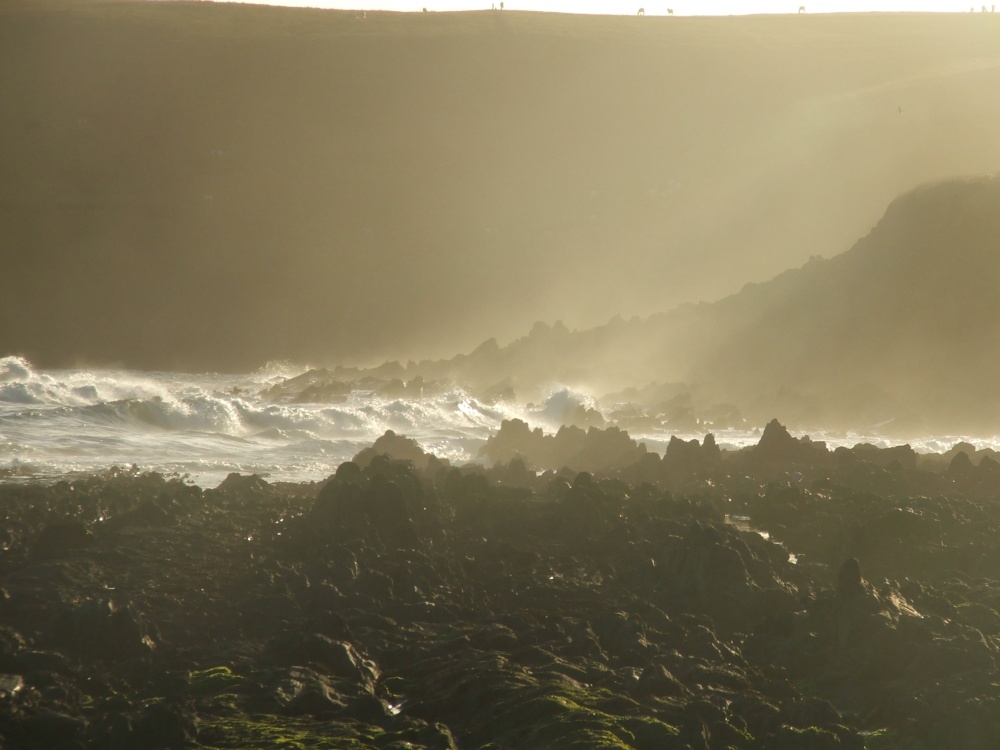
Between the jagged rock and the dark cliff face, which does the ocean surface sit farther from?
the jagged rock

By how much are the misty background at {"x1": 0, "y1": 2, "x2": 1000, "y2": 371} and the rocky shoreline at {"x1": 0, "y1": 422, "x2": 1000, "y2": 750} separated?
40.7 metres

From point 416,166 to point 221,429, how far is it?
54434mm

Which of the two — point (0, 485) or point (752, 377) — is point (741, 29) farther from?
point (0, 485)

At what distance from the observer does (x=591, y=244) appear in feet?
244

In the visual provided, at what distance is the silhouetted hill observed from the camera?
39.4 meters

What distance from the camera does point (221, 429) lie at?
30375 mm

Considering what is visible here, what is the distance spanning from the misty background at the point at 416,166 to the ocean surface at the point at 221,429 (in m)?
22.4

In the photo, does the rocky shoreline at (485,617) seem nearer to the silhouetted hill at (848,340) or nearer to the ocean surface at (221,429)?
the ocean surface at (221,429)

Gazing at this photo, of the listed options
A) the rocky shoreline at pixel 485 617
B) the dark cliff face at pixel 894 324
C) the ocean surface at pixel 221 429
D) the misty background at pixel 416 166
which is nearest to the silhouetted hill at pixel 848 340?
the dark cliff face at pixel 894 324

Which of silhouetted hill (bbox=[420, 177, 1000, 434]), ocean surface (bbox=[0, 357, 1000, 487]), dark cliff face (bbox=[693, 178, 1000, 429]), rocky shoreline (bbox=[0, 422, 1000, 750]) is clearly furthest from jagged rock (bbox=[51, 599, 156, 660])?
dark cliff face (bbox=[693, 178, 1000, 429])

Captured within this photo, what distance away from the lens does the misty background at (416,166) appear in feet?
211

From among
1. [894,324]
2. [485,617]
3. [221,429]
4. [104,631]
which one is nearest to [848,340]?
[894,324]

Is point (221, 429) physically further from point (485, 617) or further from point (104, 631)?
point (104, 631)

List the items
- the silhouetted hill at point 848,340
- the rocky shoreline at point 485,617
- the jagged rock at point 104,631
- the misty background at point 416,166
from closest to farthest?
1. the rocky shoreline at point 485,617
2. the jagged rock at point 104,631
3. the silhouetted hill at point 848,340
4. the misty background at point 416,166
